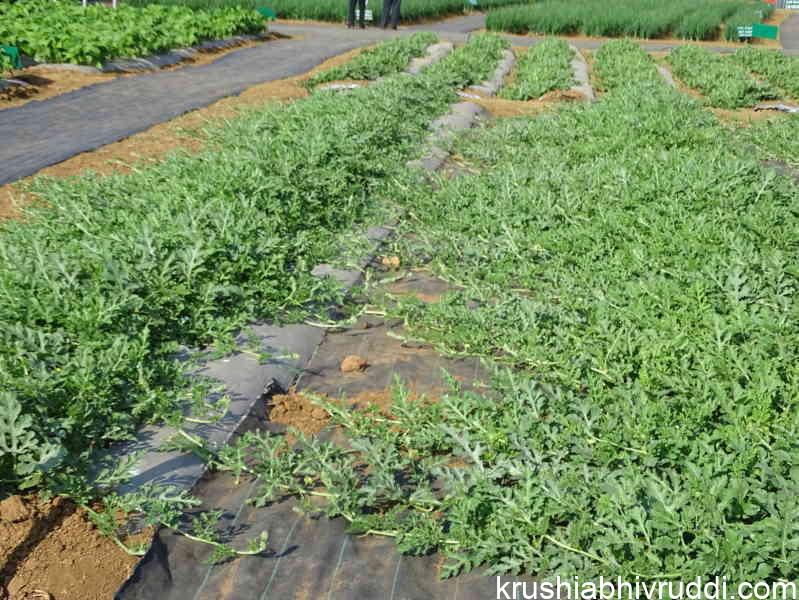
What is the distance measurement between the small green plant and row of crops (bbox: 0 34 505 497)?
585 cm

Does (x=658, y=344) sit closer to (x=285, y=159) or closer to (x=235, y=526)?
(x=235, y=526)

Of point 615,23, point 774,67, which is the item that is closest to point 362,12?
point 615,23

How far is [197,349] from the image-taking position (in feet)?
14.5

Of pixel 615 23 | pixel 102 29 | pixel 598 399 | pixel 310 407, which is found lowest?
pixel 310 407

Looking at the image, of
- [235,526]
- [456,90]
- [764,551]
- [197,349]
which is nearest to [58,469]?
[235,526]

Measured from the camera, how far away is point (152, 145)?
885 cm

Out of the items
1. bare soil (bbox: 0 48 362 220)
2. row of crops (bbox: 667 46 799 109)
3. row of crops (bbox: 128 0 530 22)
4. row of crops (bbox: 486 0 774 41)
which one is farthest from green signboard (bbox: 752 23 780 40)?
bare soil (bbox: 0 48 362 220)

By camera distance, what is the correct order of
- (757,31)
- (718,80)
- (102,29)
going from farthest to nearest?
(757,31)
(102,29)
(718,80)

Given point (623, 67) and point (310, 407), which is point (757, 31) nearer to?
point (623, 67)

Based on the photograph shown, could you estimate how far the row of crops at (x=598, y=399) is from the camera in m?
2.98

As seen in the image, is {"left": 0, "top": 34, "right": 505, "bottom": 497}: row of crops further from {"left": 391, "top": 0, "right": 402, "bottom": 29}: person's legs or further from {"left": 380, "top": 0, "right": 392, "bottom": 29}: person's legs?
{"left": 391, "top": 0, "right": 402, "bottom": 29}: person's legs

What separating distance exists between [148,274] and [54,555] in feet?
6.20

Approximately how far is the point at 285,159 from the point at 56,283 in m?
2.89

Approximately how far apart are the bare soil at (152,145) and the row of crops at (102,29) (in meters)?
2.72
